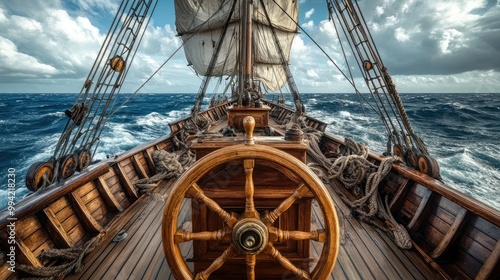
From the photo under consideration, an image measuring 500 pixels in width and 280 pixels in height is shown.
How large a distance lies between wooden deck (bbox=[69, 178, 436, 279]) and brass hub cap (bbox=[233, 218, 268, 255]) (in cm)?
100

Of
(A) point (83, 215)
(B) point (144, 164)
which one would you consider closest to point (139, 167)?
(B) point (144, 164)

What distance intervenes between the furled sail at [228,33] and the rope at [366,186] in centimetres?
1196

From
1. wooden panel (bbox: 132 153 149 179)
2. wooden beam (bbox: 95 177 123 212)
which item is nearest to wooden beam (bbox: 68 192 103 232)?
wooden beam (bbox: 95 177 123 212)

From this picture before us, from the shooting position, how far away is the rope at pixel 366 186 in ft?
7.13

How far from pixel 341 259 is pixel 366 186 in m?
1.07

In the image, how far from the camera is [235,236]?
1028 mm

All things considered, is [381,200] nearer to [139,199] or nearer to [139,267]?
[139,267]

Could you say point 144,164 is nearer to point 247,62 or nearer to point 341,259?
point 247,62

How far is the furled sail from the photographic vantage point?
47.2ft

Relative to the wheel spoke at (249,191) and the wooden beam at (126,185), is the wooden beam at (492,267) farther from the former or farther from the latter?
the wooden beam at (126,185)

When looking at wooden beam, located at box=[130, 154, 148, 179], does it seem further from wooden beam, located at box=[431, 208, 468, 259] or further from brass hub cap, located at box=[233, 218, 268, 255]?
wooden beam, located at box=[431, 208, 468, 259]

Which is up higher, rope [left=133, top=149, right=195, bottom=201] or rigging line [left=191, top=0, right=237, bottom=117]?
rigging line [left=191, top=0, right=237, bottom=117]

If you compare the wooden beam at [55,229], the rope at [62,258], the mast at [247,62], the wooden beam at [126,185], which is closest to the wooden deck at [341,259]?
the rope at [62,258]

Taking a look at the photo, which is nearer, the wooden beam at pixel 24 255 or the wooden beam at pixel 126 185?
the wooden beam at pixel 24 255
